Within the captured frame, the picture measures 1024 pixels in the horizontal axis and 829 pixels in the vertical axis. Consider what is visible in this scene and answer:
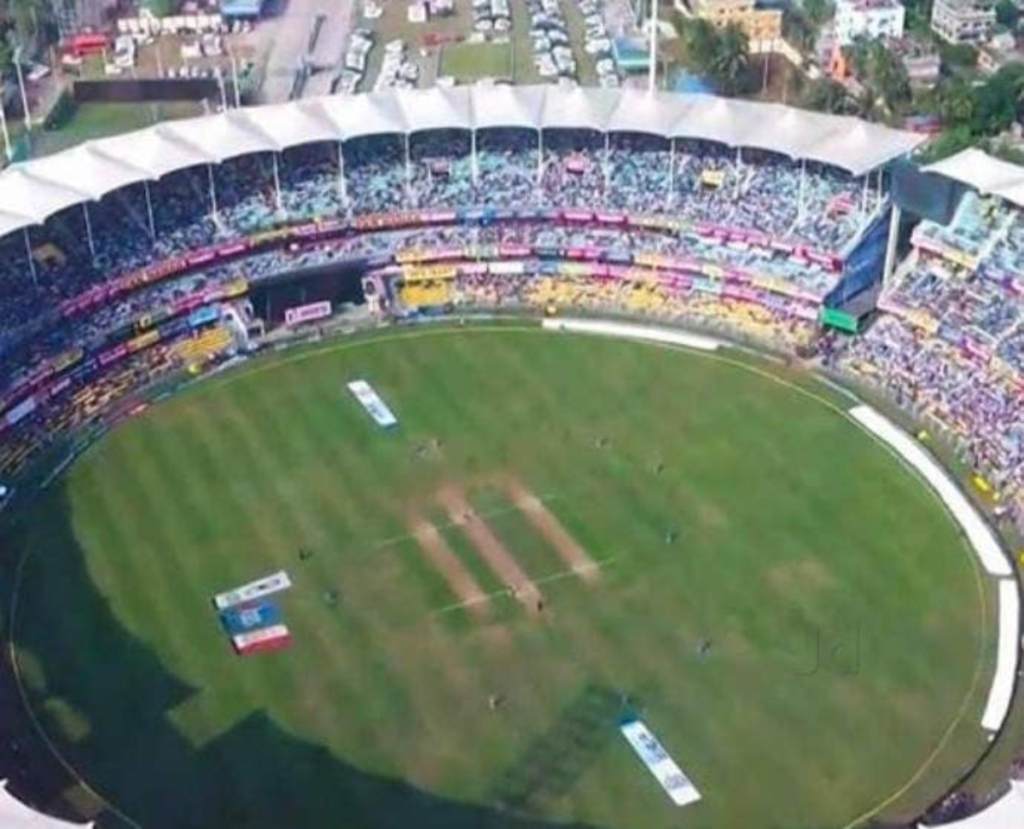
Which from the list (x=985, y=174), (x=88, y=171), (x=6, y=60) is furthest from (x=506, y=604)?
(x=6, y=60)

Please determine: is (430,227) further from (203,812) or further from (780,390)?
(203,812)

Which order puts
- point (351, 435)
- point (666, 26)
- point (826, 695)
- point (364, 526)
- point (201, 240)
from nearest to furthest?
point (826, 695), point (364, 526), point (351, 435), point (201, 240), point (666, 26)

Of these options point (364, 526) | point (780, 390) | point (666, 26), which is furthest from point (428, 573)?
point (666, 26)

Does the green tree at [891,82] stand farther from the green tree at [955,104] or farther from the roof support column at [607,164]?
the roof support column at [607,164]

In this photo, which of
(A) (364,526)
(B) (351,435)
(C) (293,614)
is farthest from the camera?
(B) (351,435)

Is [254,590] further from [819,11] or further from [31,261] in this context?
[819,11]

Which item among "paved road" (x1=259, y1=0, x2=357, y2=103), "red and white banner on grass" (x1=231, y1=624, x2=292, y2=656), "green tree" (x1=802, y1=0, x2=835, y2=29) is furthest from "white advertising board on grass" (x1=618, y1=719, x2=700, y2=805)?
"green tree" (x1=802, y1=0, x2=835, y2=29)
